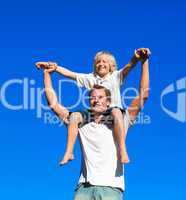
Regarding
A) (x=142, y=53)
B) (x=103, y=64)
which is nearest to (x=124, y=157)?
(x=142, y=53)

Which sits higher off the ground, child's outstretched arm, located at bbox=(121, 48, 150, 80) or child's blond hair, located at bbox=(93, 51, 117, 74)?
child's blond hair, located at bbox=(93, 51, 117, 74)

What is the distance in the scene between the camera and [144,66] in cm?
544

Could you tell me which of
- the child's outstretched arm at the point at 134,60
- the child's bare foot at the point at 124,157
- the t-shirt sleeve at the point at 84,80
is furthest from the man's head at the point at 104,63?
the child's bare foot at the point at 124,157

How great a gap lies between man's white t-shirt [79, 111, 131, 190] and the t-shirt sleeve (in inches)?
52.8

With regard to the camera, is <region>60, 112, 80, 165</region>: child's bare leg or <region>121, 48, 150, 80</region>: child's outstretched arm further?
<region>60, 112, 80, 165</region>: child's bare leg

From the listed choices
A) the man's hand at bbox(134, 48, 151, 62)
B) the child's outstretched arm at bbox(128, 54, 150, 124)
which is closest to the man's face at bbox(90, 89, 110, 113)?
the child's outstretched arm at bbox(128, 54, 150, 124)

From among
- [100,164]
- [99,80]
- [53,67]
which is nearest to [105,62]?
[99,80]

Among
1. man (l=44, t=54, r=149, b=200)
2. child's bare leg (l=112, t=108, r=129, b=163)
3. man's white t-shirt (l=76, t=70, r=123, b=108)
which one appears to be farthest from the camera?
man's white t-shirt (l=76, t=70, r=123, b=108)

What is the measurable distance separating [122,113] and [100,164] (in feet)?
2.60

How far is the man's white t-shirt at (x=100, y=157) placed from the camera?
5.09m

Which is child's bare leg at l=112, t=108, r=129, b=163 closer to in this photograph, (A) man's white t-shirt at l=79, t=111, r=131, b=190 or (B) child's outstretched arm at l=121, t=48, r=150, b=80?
(A) man's white t-shirt at l=79, t=111, r=131, b=190

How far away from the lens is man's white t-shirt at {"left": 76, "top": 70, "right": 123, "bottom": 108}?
255 inches

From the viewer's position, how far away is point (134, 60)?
19.2 ft

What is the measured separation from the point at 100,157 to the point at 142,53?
1.44m
